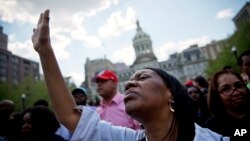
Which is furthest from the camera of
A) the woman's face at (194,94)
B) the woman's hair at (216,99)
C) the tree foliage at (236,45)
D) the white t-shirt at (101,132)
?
the tree foliage at (236,45)

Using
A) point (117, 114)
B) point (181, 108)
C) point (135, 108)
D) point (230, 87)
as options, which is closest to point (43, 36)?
point (135, 108)

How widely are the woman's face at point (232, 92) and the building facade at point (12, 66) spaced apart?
70630 mm

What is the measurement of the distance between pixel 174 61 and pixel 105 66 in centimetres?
2596

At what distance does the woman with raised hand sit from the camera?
7.06ft

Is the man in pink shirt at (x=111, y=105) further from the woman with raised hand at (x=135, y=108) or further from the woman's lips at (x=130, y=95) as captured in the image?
the woman's lips at (x=130, y=95)

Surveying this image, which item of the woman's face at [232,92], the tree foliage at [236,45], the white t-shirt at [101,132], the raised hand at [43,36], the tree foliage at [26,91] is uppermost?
the tree foliage at [236,45]

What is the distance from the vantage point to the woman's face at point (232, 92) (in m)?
3.03

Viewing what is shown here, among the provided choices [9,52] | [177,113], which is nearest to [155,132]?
[177,113]

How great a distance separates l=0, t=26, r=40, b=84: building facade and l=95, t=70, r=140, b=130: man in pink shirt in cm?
6795

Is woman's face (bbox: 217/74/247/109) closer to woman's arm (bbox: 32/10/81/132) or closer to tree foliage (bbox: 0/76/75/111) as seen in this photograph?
woman's arm (bbox: 32/10/81/132)

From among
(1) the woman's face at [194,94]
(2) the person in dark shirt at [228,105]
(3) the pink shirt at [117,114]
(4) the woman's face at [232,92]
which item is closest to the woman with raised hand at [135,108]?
(2) the person in dark shirt at [228,105]

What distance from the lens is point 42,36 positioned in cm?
221

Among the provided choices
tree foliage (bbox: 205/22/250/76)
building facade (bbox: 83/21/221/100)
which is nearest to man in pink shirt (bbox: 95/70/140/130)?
tree foliage (bbox: 205/22/250/76)

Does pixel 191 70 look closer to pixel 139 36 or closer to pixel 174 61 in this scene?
pixel 174 61
